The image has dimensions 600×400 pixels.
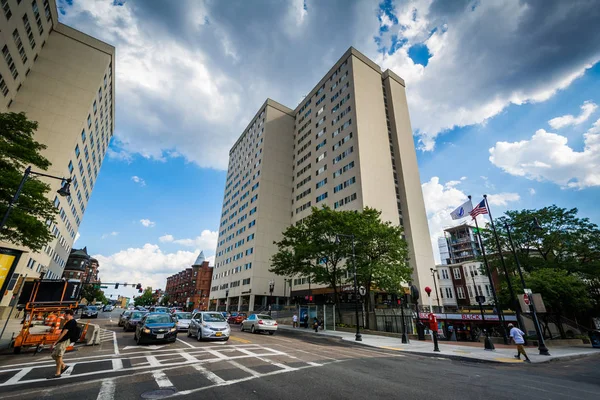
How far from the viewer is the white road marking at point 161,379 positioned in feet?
22.4

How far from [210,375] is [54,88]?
5455 cm

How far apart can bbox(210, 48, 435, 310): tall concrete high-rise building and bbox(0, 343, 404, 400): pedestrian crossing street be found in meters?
38.9

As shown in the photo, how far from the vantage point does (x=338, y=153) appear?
Result: 56.8 meters

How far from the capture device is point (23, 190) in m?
14.9

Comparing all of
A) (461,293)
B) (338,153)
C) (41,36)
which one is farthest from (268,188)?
(461,293)

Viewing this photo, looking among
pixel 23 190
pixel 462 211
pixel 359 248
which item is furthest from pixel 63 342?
pixel 462 211

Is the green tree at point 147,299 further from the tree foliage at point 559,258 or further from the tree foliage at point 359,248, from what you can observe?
the tree foliage at point 559,258

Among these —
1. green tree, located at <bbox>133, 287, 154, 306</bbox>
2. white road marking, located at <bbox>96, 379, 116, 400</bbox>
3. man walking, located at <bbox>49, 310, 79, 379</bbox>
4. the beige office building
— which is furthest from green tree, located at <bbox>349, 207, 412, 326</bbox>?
green tree, located at <bbox>133, 287, 154, 306</bbox>

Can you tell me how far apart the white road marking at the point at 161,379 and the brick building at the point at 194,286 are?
10646cm

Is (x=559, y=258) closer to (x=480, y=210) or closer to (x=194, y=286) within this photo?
(x=480, y=210)

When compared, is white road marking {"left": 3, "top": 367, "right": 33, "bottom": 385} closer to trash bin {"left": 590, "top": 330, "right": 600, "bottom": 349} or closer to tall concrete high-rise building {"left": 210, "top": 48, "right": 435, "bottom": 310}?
trash bin {"left": 590, "top": 330, "right": 600, "bottom": 349}

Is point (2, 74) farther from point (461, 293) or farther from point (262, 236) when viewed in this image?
point (461, 293)

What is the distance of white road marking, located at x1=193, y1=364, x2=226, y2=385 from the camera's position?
7.12 metres

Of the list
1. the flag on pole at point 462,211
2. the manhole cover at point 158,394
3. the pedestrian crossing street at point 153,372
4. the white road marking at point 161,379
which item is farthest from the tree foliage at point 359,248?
the manhole cover at point 158,394
